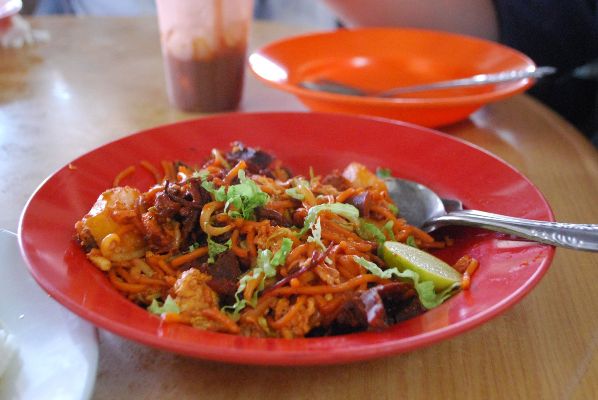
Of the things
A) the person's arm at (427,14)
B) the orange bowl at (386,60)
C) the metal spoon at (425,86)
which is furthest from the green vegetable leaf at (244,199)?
the person's arm at (427,14)

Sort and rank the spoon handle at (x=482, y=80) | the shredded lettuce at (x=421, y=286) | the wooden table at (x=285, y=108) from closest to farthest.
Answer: the wooden table at (x=285, y=108) < the shredded lettuce at (x=421, y=286) < the spoon handle at (x=482, y=80)

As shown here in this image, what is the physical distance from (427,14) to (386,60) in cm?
51

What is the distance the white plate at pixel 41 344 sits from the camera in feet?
2.65

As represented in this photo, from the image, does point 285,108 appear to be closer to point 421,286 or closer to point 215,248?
point 215,248

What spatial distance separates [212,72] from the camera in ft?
6.57

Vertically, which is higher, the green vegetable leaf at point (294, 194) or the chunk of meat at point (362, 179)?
the green vegetable leaf at point (294, 194)

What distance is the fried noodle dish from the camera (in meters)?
0.97

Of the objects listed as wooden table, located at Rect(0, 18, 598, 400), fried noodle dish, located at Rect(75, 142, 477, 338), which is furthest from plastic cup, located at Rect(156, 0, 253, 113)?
fried noodle dish, located at Rect(75, 142, 477, 338)

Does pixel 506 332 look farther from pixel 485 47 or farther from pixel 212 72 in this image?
pixel 485 47

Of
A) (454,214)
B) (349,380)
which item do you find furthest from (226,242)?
(454,214)

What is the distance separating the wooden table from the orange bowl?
15cm

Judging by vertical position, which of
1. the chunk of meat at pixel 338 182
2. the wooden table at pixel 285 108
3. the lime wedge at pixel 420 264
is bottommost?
the wooden table at pixel 285 108

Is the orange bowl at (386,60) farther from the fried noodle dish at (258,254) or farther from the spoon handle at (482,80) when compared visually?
the fried noodle dish at (258,254)

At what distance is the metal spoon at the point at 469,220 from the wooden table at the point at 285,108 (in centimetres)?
17
